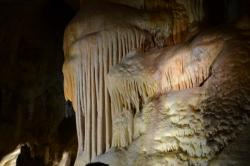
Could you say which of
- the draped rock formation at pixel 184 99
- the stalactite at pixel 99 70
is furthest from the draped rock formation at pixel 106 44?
the draped rock formation at pixel 184 99

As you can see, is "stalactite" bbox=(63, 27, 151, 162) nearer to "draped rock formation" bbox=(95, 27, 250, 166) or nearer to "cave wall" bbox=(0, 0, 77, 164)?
"draped rock formation" bbox=(95, 27, 250, 166)

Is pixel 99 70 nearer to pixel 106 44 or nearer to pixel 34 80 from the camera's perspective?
pixel 106 44

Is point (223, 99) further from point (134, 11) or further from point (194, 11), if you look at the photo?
point (134, 11)

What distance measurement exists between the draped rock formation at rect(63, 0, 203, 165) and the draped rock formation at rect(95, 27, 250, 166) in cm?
19

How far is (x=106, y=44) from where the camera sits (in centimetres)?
588

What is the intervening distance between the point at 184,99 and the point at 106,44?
5.80 ft

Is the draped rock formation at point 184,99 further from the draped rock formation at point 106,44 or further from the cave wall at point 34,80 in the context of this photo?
the cave wall at point 34,80

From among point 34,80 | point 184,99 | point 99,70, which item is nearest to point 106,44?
point 99,70

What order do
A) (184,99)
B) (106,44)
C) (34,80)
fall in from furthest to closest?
(34,80), (106,44), (184,99)

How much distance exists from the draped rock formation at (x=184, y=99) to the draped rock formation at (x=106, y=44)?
0.19 m

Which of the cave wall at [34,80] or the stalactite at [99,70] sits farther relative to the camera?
the cave wall at [34,80]

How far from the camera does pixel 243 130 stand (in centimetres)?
379

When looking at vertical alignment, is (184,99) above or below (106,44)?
below

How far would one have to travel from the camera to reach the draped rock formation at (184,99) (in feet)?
13.1
